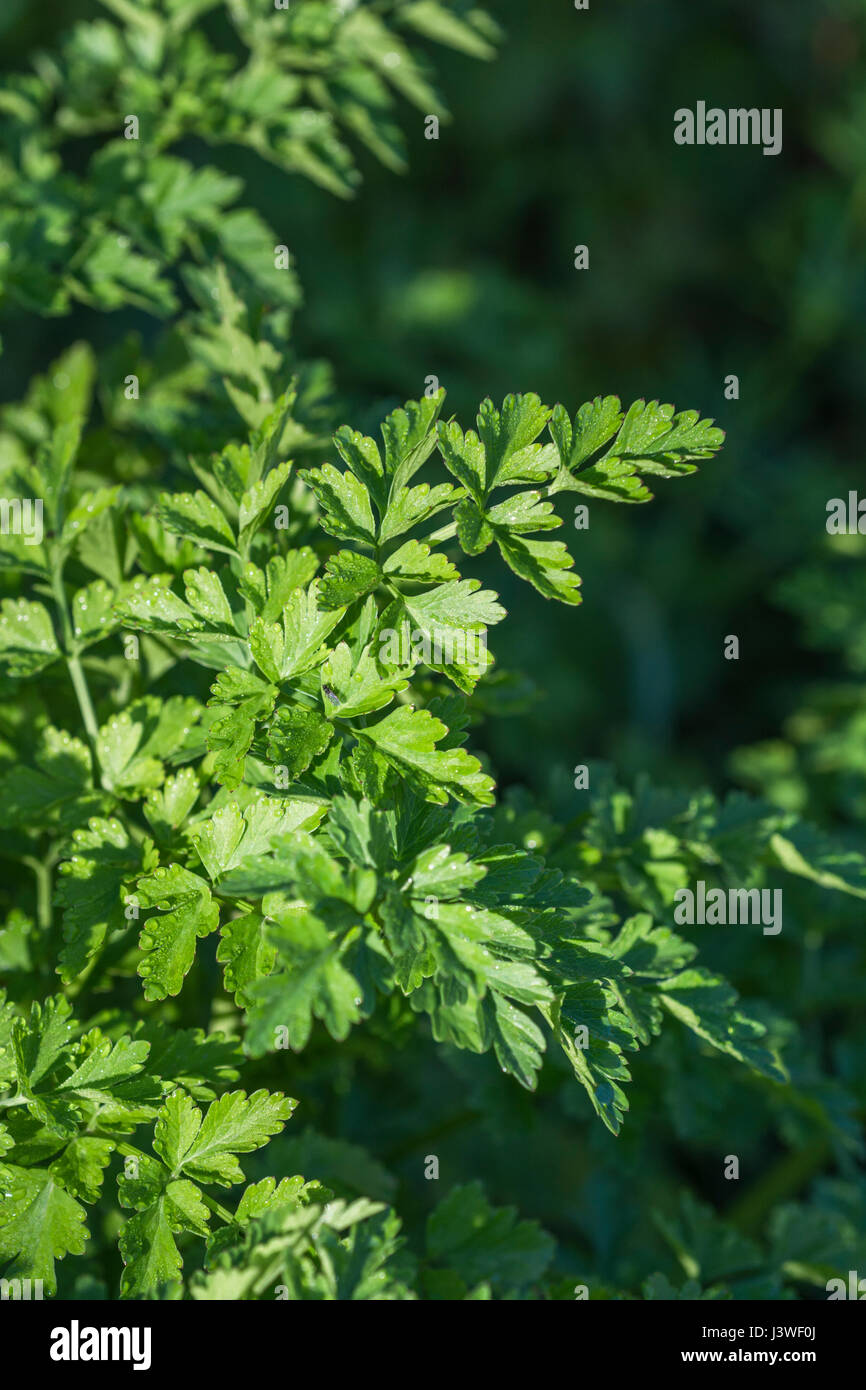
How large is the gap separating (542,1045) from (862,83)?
348cm

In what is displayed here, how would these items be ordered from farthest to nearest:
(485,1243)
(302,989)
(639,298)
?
(639,298)
(485,1243)
(302,989)

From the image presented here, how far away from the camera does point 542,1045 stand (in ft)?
3.13


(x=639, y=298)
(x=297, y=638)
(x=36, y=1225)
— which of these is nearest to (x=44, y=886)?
(x=36, y=1225)

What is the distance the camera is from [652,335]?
3.57 m

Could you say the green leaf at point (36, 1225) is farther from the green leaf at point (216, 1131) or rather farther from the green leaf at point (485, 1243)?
the green leaf at point (485, 1243)

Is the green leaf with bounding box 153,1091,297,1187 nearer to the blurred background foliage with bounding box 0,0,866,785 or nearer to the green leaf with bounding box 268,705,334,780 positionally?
the green leaf with bounding box 268,705,334,780

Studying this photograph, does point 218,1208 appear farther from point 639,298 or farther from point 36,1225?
point 639,298

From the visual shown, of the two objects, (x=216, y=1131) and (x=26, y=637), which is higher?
(x=26, y=637)

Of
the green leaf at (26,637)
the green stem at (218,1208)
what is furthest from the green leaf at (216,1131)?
the green leaf at (26,637)

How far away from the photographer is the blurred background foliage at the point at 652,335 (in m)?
2.44

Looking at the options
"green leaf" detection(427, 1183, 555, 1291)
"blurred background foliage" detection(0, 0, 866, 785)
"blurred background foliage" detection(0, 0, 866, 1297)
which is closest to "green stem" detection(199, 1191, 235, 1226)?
"green leaf" detection(427, 1183, 555, 1291)
